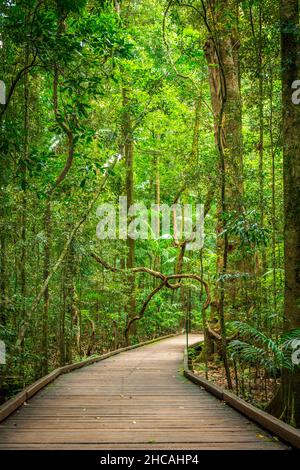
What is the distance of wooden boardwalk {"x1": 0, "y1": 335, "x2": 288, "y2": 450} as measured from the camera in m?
4.07

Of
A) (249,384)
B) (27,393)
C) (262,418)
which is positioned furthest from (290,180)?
(27,393)

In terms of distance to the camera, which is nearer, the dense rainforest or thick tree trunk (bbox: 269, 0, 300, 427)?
thick tree trunk (bbox: 269, 0, 300, 427)

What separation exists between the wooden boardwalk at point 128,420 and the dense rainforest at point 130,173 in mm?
772

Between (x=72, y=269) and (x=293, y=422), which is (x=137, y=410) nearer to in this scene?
(x=293, y=422)

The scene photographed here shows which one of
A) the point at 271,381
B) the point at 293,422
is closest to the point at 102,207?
the point at 271,381

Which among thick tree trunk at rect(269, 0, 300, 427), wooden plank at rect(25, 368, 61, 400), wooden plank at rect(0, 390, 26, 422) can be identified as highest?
thick tree trunk at rect(269, 0, 300, 427)

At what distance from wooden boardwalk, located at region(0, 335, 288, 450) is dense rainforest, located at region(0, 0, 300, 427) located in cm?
77

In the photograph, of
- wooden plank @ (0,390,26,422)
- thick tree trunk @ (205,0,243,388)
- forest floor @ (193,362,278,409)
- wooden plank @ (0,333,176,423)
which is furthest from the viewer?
thick tree trunk @ (205,0,243,388)

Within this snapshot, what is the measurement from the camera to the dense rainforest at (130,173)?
17.5 feet

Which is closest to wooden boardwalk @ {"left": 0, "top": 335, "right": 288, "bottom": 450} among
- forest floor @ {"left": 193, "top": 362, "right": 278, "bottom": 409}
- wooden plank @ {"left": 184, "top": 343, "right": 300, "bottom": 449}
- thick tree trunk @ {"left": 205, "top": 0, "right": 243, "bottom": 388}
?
wooden plank @ {"left": 184, "top": 343, "right": 300, "bottom": 449}

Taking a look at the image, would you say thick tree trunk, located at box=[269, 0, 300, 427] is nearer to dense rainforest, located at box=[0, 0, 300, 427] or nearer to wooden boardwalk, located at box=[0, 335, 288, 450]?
dense rainforest, located at box=[0, 0, 300, 427]

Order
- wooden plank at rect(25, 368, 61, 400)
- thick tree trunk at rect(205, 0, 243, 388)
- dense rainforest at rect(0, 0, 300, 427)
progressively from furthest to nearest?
thick tree trunk at rect(205, 0, 243, 388)
wooden plank at rect(25, 368, 61, 400)
dense rainforest at rect(0, 0, 300, 427)

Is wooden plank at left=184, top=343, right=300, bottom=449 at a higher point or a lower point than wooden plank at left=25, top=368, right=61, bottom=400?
higher

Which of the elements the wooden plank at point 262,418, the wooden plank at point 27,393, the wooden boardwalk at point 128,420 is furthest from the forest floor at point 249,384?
the wooden plank at point 27,393
